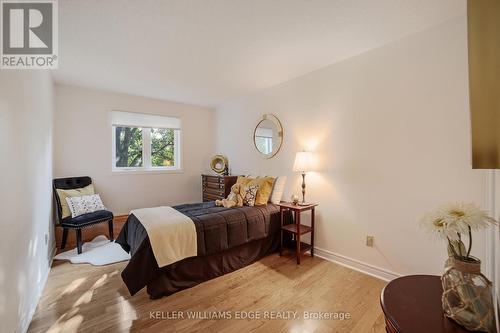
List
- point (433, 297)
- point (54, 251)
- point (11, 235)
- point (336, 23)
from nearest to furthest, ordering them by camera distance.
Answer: point (433, 297) → point (11, 235) → point (336, 23) → point (54, 251)

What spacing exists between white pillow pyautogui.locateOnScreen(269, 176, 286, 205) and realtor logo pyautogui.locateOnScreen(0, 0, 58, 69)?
2818 millimetres

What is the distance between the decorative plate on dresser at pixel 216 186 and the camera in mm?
3855

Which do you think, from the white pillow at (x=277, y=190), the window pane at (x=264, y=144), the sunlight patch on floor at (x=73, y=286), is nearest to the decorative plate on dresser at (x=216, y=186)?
the window pane at (x=264, y=144)

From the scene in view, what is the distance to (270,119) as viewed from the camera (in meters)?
3.56

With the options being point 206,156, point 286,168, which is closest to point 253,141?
point 286,168

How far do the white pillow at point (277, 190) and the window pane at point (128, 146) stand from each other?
2683mm

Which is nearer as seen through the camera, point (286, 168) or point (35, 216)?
point (35, 216)

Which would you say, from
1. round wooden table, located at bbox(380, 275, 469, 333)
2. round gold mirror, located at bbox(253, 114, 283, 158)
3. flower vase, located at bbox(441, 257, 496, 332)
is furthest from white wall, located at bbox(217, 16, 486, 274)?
flower vase, located at bbox(441, 257, 496, 332)

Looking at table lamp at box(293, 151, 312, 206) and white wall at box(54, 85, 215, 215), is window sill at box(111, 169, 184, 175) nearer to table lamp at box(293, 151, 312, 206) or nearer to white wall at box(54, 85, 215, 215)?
white wall at box(54, 85, 215, 215)

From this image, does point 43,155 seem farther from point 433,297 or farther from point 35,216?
point 433,297

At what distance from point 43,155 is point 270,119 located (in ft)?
9.62

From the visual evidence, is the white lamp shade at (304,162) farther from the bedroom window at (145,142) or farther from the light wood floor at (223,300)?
the bedroom window at (145,142)

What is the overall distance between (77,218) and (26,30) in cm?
211

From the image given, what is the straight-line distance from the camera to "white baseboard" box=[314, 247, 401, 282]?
7.47 ft
